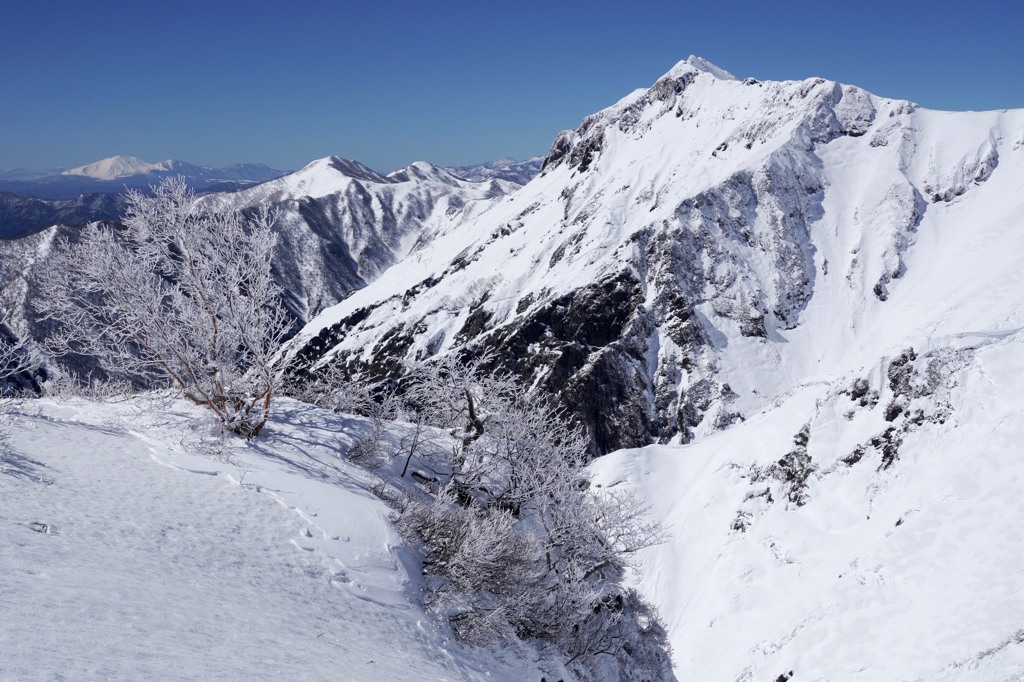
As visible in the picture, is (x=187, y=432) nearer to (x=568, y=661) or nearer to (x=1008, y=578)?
(x=568, y=661)

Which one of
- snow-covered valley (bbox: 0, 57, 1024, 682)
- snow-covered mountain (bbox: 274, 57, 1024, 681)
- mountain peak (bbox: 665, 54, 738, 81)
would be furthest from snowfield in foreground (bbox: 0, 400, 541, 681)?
mountain peak (bbox: 665, 54, 738, 81)

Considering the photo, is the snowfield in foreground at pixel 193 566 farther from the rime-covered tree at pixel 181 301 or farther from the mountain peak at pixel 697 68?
the mountain peak at pixel 697 68

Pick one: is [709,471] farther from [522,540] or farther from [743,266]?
[743,266]

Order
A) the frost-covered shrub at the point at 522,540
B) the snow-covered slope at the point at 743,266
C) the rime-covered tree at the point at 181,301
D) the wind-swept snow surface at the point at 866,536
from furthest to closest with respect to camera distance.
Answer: the snow-covered slope at the point at 743,266 < the wind-swept snow surface at the point at 866,536 < the rime-covered tree at the point at 181,301 < the frost-covered shrub at the point at 522,540

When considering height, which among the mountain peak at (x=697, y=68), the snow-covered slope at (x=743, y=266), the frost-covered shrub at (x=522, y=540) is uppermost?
the mountain peak at (x=697, y=68)

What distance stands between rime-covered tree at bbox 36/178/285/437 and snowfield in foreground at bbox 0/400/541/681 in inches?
70.7

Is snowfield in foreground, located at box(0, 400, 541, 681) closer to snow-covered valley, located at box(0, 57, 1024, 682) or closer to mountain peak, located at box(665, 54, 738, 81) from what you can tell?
snow-covered valley, located at box(0, 57, 1024, 682)

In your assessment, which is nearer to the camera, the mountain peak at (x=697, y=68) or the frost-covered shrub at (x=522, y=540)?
the frost-covered shrub at (x=522, y=540)

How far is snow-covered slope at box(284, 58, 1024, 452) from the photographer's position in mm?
75688

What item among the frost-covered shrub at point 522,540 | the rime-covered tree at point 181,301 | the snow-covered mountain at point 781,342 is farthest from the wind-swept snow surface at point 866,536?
the rime-covered tree at point 181,301

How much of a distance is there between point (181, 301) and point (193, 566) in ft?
34.4

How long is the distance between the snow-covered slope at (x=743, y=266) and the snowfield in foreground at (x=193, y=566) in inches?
2098

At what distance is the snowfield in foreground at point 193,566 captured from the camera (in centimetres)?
682

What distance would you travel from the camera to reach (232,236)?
18047 millimetres
